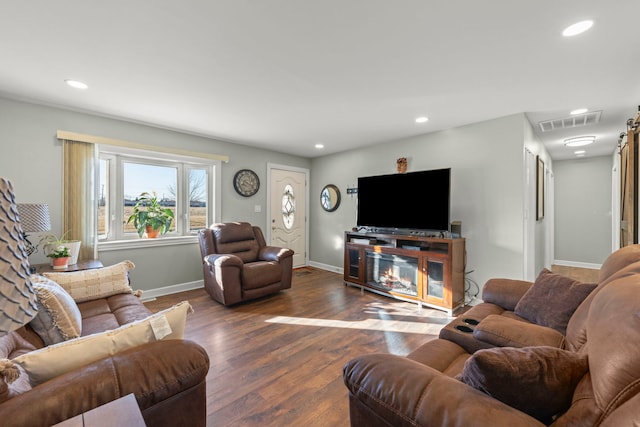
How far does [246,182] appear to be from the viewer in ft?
15.3

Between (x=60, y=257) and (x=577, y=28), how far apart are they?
177 inches

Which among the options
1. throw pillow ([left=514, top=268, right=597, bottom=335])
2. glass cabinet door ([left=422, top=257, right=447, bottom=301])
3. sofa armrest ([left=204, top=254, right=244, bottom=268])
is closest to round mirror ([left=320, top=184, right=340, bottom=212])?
glass cabinet door ([left=422, top=257, right=447, bottom=301])

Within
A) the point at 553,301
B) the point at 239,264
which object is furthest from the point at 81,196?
the point at 553,301

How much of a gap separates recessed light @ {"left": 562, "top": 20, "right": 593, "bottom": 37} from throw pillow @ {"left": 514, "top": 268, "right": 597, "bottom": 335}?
1.55m

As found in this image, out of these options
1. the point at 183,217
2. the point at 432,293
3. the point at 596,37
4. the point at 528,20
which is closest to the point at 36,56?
the point at 183,217

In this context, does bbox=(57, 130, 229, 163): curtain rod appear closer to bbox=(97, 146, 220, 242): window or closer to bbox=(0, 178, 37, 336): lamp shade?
bbox=(97, 146, 220, 242): window

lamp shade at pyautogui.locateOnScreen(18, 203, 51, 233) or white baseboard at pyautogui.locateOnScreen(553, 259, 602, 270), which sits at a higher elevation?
lamp shade at pyautogui.locateOnScreen(18, 203, 51, 233)

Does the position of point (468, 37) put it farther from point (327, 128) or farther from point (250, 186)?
point (250, 186)

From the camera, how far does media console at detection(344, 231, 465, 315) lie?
320cm

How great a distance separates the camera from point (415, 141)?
4078mm

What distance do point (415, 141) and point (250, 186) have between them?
9.16 feet

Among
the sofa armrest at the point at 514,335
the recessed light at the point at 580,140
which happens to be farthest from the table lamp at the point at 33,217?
the recessed light at the point at 580,140

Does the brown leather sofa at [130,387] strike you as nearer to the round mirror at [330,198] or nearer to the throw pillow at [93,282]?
the throw pillow at [93,282]

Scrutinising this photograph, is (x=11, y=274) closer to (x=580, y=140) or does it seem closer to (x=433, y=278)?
(x=433, y=278)
